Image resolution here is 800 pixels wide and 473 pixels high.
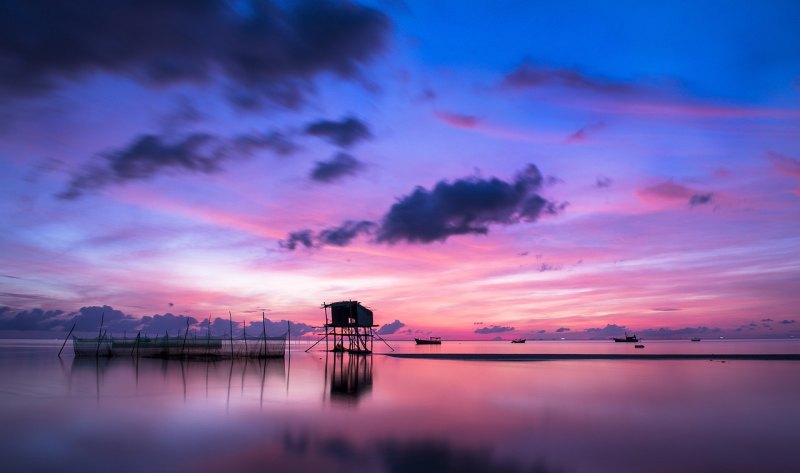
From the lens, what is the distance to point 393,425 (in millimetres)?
23672

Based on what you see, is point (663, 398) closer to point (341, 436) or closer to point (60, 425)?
point (341, 436)

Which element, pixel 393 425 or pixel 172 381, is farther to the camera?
pixel 172 381

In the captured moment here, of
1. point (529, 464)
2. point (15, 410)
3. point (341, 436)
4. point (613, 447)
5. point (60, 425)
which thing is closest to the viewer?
point (529, 464)

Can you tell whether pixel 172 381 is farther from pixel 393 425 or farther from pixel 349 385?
pixel 393 425

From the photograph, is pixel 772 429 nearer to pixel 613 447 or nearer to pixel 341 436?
pixel 613 447

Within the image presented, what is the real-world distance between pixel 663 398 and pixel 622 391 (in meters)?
3.94

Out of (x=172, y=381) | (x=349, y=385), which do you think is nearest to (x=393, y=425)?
(x=349, y=385)

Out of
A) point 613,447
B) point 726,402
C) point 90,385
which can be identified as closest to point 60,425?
point 90,385

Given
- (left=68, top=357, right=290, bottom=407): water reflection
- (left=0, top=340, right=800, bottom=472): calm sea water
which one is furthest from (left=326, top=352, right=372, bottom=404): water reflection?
(left=68, top=357, right=290, bottom=407): water reflection

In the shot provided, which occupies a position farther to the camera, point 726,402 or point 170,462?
point 726,402

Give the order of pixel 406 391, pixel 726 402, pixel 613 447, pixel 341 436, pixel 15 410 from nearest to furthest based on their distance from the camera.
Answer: pixel 613 447 → pixel 341 436 → pixel 15 410 → pixel 726 402 → pixel 406 391

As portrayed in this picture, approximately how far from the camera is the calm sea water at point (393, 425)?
17.3 meters

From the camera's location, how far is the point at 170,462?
17156mm

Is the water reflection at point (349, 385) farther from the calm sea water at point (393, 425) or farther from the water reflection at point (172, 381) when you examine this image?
the water reflection at point (172, 381)
